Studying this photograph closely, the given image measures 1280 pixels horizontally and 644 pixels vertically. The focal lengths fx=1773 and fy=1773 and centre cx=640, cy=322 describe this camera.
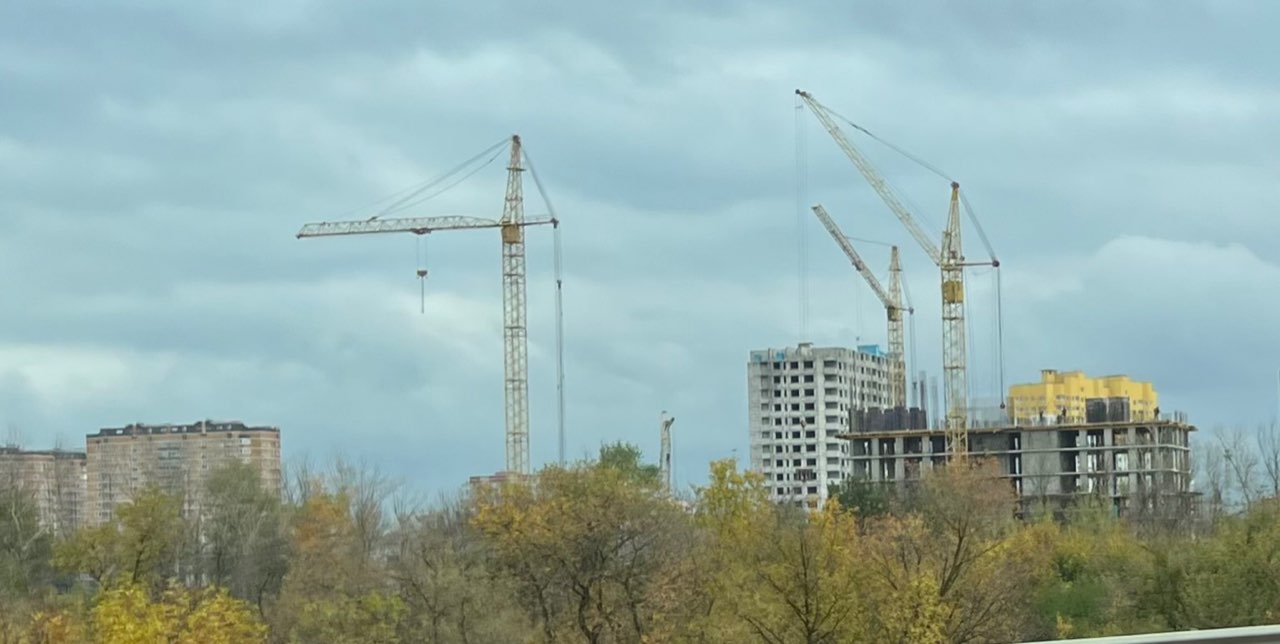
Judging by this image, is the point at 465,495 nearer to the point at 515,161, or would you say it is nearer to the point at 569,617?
Result: the point at 569,617

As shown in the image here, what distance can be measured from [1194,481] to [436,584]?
47326 millimetres

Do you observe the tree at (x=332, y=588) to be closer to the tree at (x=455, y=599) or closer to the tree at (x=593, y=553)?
the tree at (x=455, y=599)

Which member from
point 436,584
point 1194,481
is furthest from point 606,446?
point 436,584

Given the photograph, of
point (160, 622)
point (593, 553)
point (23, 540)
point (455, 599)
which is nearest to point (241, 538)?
point (23, 540)

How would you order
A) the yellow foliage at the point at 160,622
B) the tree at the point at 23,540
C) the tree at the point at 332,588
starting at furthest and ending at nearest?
the tree at the point at 23,540 → the tree at the point at 332,588 → the yellow foliage at the point at 160,622

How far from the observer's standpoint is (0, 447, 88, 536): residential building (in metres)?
62.2

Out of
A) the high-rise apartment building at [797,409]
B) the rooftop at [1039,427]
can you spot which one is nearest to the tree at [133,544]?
the rooftop at [1039,427]

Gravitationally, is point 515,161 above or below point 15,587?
above

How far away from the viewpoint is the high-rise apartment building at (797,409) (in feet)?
585

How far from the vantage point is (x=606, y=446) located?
11162 cm

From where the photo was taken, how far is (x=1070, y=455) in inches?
4117

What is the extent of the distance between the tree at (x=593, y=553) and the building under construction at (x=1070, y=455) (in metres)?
59.2

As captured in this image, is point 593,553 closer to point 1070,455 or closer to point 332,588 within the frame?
point 332,588

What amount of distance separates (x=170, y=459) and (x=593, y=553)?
42.7m
